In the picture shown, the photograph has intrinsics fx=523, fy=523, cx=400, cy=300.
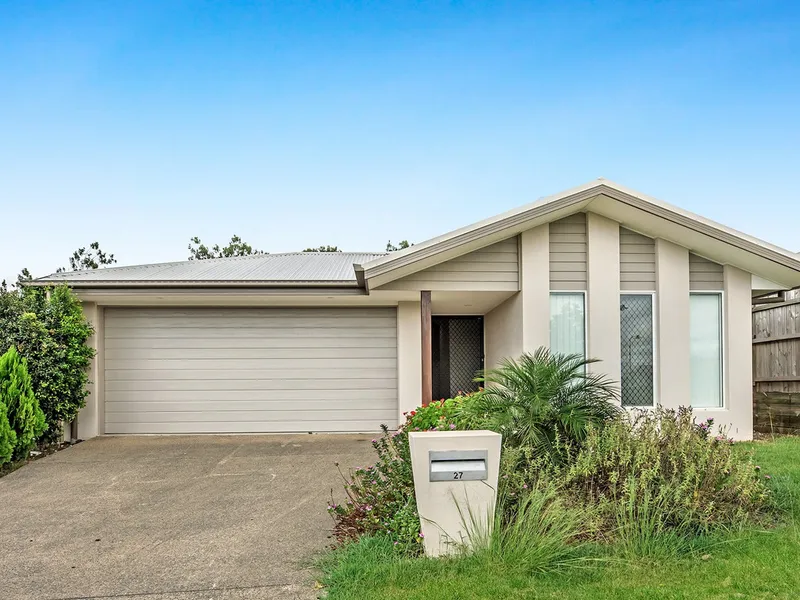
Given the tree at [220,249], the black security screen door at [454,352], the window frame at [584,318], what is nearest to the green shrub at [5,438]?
the window frame at [584,318]

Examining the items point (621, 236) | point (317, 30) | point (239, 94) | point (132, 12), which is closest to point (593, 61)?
point (621, 236)

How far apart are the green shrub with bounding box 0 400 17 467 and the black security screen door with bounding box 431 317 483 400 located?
7.97 meters

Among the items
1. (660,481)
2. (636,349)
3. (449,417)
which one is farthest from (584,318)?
(660,481)

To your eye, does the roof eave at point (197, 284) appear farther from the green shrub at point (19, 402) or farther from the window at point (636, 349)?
the window at point (636, 349)

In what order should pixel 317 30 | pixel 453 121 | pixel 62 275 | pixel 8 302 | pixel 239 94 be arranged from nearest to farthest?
pixel 8 302 → pixel 62 275 → pixel 317 30 → pixel 239 94 → pixel 453 121

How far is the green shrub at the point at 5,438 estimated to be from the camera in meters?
6.99

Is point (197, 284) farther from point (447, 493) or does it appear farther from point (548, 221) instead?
point (447, 493)

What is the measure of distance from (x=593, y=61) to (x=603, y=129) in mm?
1934

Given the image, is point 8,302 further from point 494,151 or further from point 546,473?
point 494,151

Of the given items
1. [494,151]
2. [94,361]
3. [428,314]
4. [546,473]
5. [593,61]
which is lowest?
[546,473]

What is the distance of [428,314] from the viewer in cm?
834

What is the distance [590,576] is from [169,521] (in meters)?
3.87

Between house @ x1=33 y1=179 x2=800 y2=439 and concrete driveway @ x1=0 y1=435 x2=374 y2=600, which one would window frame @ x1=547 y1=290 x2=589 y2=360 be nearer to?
house @ x1=33 y1=179 x2=800 y2=439

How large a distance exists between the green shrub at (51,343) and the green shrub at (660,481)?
782 cm
